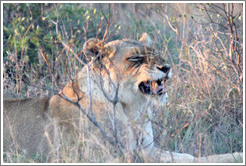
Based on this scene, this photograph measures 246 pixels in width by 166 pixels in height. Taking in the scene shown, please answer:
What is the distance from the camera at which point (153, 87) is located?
3.66 meters

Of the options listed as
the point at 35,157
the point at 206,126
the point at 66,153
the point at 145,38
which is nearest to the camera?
the point at 66,153

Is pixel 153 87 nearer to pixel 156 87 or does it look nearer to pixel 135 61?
pixel 156 87

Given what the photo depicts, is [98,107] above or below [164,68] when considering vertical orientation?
below

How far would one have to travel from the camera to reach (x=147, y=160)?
10.6ft

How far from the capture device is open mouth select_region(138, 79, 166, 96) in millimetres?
3633

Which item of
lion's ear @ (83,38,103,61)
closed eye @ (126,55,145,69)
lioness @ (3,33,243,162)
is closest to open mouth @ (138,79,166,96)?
lioness @ (3,33,243,162)

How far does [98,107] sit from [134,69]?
469 millimetres

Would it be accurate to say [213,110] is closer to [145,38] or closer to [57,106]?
[145,38]

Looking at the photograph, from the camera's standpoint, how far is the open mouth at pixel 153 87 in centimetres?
363

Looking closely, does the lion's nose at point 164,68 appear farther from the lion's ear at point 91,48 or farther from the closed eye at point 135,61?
the lion's ear at point 91,48

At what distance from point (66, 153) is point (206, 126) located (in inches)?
70.9

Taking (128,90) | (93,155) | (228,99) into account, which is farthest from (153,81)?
(228,99)

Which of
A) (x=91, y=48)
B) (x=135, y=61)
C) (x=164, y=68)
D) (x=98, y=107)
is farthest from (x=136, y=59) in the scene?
(x=98, y=107)

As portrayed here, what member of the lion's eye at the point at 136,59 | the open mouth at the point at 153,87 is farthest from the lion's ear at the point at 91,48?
the open mouth at the point at 153,87
